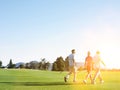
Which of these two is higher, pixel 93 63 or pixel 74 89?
pixel 93 63

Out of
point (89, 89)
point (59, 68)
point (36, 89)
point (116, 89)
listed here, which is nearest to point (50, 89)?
point (36, 89)

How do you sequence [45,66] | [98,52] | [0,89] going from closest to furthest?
1. [0,89]
2. [98,52]
3. [45,66]

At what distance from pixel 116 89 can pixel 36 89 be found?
434 cm

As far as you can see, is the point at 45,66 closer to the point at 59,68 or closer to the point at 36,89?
the point at 59,68

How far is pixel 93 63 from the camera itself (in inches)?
1074

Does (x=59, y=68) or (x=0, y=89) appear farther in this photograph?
(x=59, y=68)

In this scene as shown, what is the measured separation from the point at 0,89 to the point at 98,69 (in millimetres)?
8484

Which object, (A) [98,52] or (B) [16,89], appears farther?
(A) [98,52]

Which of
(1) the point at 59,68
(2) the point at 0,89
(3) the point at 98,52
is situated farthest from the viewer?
(1) the point at 59,68

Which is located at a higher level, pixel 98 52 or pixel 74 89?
pixel 98 52

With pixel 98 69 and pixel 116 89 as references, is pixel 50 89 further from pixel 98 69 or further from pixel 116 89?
pixel 98 69

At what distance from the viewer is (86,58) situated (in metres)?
27.5

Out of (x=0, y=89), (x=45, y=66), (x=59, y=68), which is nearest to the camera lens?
(x=0, y=89)

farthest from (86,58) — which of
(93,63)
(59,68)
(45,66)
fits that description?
(45,66)
